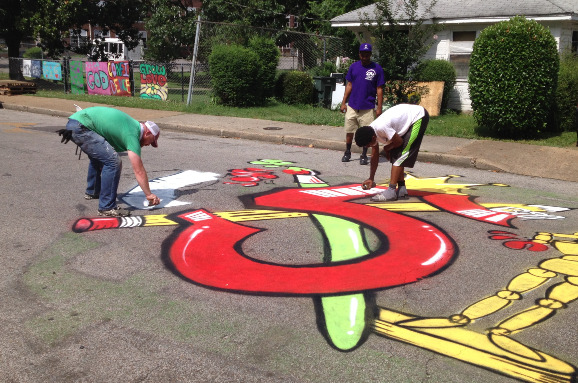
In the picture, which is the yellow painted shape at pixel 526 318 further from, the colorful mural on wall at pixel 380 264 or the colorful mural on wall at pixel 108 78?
the colorful mural on wall at pixel 108 78

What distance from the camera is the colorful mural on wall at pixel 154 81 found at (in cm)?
1908

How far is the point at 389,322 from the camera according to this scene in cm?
369

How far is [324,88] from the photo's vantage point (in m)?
17.5

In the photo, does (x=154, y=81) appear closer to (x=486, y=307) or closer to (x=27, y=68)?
(x=27, y=68)

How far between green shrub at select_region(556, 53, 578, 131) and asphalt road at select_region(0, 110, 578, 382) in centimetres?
536

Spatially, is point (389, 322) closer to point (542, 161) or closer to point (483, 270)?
point (483, 270)

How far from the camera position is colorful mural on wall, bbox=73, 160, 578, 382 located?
345cm

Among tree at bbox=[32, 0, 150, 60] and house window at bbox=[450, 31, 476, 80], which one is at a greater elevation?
tree at bbox=[32, 0, 150, 60]

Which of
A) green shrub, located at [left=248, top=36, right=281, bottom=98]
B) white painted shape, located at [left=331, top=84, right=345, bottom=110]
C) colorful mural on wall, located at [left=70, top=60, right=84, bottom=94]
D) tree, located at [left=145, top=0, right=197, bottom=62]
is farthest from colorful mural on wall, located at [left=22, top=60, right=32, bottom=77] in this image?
white painted shape, located at [left=331, top=84, right=345, bottom=110]

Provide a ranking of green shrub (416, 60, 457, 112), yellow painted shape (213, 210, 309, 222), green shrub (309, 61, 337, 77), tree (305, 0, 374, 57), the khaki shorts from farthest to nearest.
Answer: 1. tree (305, 0, 374, 57)
2. green shrub (309, 61, 337, 77)
3. green shrub (416, 60, 457, 112)
4. the khaki shorts
5. yellow painted shape (213, 210, 309, 222)

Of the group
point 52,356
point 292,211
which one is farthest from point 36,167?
point 52,356

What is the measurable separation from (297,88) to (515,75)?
7876 millimetres

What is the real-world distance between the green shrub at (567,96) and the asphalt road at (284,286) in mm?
5359

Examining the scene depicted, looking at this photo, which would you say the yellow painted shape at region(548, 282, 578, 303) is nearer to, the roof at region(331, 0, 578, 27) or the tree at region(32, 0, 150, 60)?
the roof at region(331, 0, 578, 27)
